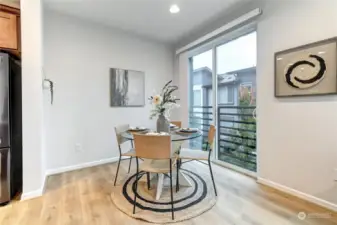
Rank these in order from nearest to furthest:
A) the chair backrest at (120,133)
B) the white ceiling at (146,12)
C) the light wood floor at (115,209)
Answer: the light wood floor at (115,209), the chair backrest at (120,133), the white ceiling at (146,12)

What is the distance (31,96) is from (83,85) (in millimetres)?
1127

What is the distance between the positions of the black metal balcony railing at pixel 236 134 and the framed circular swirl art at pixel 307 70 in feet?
2.39

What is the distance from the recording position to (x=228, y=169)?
10.6ft

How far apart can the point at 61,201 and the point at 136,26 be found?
2.98 m

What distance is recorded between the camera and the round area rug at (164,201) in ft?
6.18

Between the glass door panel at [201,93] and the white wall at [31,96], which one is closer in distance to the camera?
the white wall at [31,96]

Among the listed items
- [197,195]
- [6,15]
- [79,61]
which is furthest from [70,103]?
[197,195]

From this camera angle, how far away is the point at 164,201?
84.5 inches

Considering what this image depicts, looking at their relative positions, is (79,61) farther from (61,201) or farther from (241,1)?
(241,1)

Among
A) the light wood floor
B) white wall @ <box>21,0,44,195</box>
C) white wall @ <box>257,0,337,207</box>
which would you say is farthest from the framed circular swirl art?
white wall @ <box>21,0,44,195</box>

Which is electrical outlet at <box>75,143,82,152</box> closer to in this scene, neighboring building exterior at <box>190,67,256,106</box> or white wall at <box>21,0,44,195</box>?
white wall at <box>21,0,44,195</box>

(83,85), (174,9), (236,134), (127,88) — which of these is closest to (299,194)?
(236,134)

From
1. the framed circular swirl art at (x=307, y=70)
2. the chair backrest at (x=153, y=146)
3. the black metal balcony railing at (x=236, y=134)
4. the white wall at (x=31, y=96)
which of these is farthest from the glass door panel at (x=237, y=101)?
the white wall at (x=31, y=96)

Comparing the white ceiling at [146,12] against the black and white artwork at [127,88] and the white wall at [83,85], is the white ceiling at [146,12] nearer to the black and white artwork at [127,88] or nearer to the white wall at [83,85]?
the white wall at [83,85]
